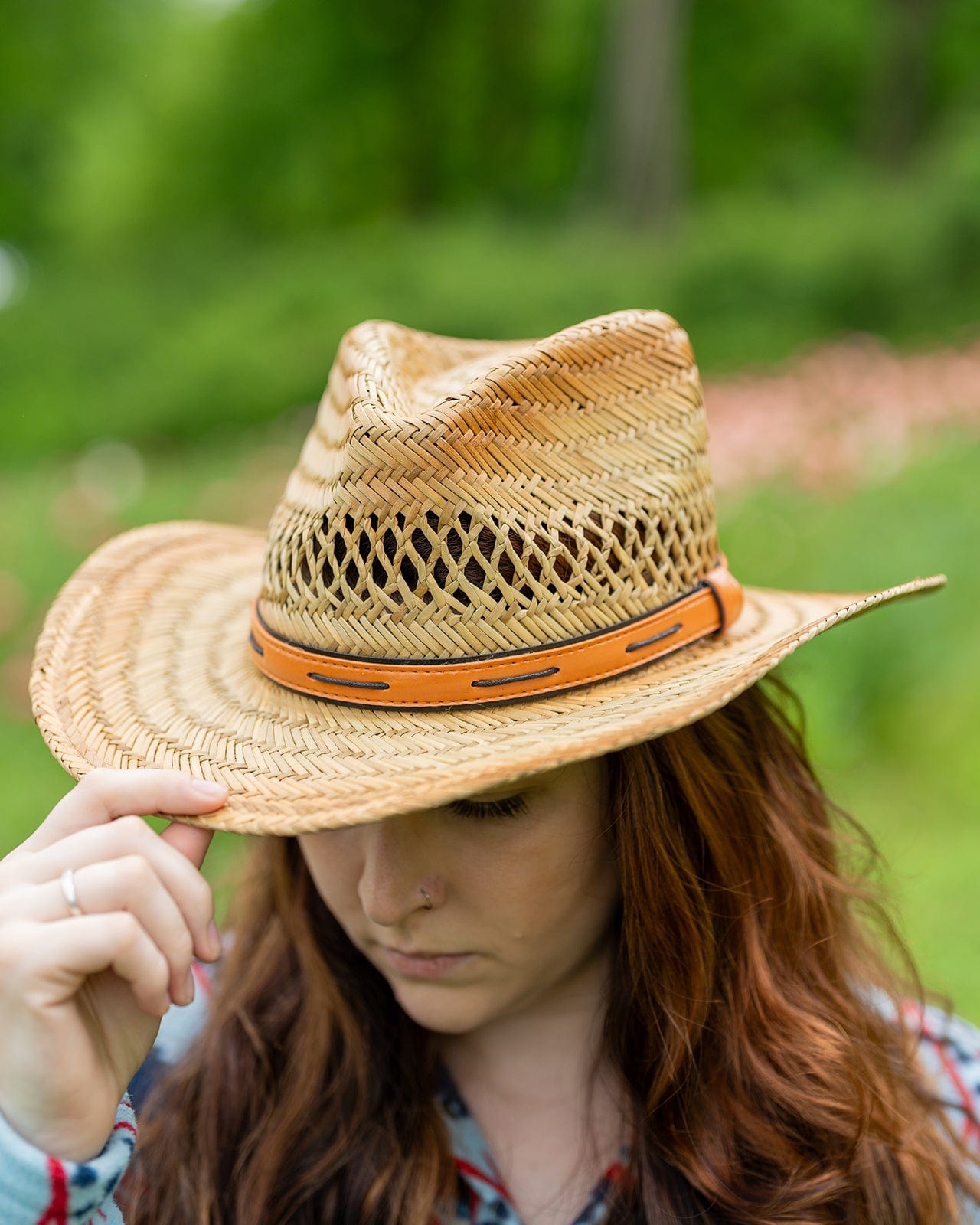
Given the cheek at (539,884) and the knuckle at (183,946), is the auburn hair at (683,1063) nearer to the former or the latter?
the cheek at (539,884)

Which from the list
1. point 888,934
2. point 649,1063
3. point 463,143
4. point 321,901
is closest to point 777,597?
point 888,934

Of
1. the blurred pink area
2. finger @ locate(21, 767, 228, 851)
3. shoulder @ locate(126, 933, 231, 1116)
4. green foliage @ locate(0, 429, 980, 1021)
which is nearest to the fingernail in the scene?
finger @ locate(21, 767, 228, 851)

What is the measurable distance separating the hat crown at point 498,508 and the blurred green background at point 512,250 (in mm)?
1662

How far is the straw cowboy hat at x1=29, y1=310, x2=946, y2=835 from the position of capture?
4.44 ft

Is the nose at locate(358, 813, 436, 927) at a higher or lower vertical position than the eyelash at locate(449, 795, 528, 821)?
lower

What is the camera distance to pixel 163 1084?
6.44 ft

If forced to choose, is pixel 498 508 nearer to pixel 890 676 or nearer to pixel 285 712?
pixel 285 712

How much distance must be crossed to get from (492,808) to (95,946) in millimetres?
491

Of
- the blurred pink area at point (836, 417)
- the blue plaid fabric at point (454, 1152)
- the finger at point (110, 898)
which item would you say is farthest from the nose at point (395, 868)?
the blurred pink area at point (836, 417)

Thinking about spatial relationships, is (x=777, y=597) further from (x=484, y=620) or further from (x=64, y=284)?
(x=64, y=284)

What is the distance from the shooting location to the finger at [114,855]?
1.33 metres

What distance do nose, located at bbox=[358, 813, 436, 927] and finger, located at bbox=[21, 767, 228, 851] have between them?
224mm

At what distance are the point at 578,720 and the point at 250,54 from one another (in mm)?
15774

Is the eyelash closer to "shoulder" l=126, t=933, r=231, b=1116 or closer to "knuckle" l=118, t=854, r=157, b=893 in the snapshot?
"knuckle" l=118, t=854, r=157, b=893
